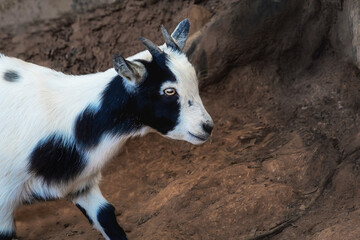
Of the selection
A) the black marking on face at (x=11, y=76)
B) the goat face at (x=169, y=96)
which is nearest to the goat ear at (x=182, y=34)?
the goat face at (x=169, y=96)

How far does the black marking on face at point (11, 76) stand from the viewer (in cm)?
350

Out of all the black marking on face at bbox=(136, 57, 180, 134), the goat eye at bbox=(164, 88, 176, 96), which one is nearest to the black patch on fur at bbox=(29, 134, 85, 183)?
the black marking on face at bbox=(136, 57, 180, 134)

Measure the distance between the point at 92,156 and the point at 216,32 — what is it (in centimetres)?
208

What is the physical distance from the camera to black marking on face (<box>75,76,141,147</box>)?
332 cm

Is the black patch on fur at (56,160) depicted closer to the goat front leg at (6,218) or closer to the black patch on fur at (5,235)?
the goat front leg at (6,218)

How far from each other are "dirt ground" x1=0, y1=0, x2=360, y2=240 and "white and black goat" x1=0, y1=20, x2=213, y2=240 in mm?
870

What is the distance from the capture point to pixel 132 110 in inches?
132

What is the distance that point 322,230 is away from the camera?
11.6 feet

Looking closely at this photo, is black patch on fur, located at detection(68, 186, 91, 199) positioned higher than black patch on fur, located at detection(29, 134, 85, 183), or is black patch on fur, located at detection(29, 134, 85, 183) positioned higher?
black patch on fur, located at detection(29, 134, 85, 183)

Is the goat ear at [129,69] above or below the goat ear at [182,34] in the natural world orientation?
below

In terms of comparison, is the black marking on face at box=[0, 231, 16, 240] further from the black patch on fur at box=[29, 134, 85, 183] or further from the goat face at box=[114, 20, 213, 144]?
the goat face at box=[114, 20, 213, 144]

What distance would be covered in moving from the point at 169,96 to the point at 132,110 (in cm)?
28

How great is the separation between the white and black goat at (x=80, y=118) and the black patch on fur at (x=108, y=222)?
1.22ft

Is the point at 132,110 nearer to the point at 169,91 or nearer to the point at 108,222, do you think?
the point at 169,91
